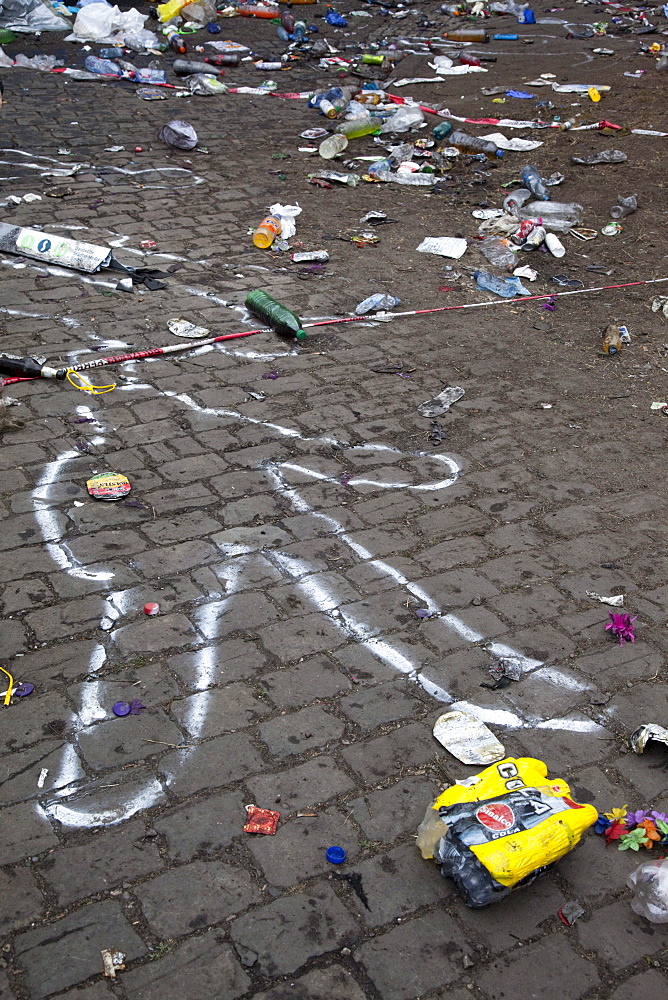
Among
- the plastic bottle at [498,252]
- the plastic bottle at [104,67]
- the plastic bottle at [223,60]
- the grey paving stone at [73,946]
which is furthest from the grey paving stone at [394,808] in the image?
the plastic bottle at [223,60]

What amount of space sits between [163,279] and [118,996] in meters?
5.07

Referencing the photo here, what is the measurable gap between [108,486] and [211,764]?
5.64ft

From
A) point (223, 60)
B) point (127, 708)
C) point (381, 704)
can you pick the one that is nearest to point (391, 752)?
point (381, 704)

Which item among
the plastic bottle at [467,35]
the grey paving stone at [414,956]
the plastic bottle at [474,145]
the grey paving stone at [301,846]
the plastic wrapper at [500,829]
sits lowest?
the grey paving stone at [301,846]

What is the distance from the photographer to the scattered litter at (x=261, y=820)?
2713 millimetres

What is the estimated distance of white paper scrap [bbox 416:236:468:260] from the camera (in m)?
7.05

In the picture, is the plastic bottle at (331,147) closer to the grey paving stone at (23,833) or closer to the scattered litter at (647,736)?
the scattered litter at (647,736)

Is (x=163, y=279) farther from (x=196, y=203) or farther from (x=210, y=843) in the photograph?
(x=210, y=843)

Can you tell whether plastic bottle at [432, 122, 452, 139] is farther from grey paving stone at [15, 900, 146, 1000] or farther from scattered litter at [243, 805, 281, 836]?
grey paving stone at [15, 900, 146, 1000]

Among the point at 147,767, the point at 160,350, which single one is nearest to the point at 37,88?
the point at 160,350

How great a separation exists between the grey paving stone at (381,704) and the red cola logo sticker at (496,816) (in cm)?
57

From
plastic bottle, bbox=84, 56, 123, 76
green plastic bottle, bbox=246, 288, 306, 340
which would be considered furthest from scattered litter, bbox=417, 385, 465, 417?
plastic bottle, bbox=84, 56, 123, 76

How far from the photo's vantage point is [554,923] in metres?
2.52

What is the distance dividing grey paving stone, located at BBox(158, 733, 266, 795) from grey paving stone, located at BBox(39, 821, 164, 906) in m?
0.21
